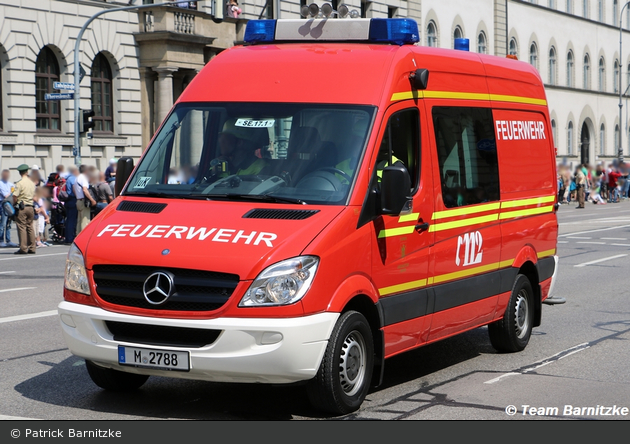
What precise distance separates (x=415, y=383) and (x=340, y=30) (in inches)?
108

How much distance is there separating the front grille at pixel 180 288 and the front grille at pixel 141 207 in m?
0.59

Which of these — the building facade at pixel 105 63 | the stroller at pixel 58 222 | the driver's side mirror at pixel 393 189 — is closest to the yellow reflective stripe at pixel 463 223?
the driver's side mirror at pixel 393 189

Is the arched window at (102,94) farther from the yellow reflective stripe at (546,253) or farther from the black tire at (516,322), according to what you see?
the black tire at (516,322)

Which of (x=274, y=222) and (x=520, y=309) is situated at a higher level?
(x=274, y=222)

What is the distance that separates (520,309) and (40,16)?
25.0 m

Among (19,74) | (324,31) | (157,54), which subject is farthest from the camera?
(157,54)

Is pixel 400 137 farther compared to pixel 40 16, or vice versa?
pixel 40 16

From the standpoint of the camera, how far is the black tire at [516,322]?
856cm

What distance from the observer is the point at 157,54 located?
34094 millimetres

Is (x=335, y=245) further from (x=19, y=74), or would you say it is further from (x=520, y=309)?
(x=19, y=74)

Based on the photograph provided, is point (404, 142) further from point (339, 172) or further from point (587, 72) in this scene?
point (587, 72)

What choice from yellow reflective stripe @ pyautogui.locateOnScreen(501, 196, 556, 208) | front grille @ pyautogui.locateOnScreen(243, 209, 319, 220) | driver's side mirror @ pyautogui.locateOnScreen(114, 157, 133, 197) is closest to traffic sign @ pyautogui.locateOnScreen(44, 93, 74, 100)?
yellow reflective stripe @ pyautogui.locateOnScreen(501, 196, 556, 208)
